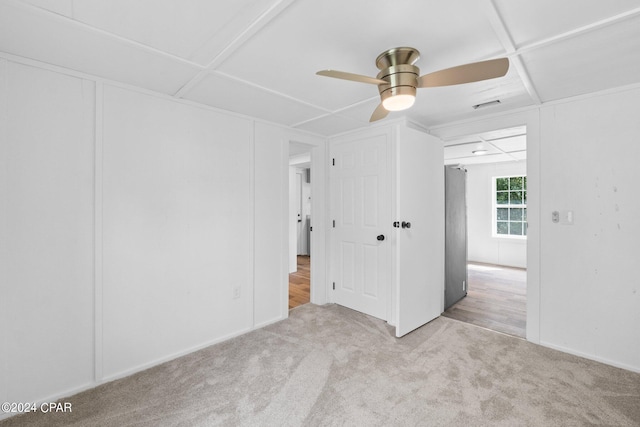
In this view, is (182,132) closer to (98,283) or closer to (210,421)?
(98,283)

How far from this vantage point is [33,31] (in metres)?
1.46

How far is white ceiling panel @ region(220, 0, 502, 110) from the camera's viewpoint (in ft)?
4.21

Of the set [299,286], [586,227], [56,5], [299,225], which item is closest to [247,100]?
[56,5]

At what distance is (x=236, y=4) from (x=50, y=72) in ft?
4.89

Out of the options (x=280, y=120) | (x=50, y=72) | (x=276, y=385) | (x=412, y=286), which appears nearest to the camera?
(x=50, y=72)

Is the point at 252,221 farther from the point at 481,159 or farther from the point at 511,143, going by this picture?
the point at 481,159

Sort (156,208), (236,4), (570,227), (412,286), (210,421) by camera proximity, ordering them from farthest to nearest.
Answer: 1. (412,286)
2. (570,227)
3. (156,208)
4. (210,421)
5. (236,4)

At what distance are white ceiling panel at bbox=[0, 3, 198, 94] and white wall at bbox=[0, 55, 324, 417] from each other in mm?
155

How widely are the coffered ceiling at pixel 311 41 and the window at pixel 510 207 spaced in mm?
4136

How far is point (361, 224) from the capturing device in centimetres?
326

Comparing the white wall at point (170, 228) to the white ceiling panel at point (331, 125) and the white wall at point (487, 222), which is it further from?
the white wall at point (487, 222)

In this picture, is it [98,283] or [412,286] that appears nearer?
[98,283]

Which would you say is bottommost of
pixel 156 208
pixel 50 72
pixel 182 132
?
pixel 156 208

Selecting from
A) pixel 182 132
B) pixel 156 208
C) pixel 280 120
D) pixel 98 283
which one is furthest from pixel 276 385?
pixel 280 120
